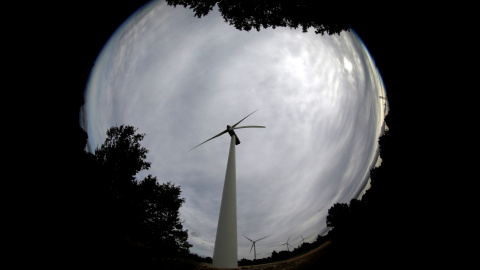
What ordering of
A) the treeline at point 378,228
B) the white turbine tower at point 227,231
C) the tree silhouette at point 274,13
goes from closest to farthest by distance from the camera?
1. the treeline at point 378,228
2. the tree silhouette at point 274,13
3. the white turbine tower at point 227,231

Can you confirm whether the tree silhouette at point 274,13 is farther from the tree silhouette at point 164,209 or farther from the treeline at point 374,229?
the tree silhouette at point 164,209

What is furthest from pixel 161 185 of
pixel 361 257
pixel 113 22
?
pixel 361 257

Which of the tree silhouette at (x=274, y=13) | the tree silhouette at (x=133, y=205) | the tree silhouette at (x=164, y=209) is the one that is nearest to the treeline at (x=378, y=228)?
the tree silhouette at (x=133, y=205)

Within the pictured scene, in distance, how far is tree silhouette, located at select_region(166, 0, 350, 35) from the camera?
9820mm

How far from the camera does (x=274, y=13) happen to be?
1042 cm

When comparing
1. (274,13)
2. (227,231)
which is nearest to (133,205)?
(227,231)

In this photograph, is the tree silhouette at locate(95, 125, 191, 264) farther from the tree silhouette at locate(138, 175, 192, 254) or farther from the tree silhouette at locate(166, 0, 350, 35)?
the tree silhouette at locate(166, 0, 350, 35)

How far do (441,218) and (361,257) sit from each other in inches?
69.2

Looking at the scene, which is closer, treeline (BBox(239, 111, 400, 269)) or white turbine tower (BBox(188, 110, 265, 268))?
treeline (BBox(239, 111, 400, 269))

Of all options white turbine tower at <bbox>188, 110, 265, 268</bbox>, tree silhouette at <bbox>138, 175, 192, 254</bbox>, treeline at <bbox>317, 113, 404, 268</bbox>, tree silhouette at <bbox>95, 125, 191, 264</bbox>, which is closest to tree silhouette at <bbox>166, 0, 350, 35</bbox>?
treeline at <bbox>317, 113, 404, 268</bbox>

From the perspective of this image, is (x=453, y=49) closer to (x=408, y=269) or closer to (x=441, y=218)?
(x=441, y=218)

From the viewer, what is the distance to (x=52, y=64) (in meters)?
5.49

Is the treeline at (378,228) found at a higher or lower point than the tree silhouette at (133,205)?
lower

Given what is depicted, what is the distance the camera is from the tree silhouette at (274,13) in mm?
9820
